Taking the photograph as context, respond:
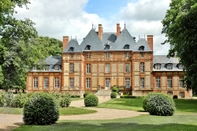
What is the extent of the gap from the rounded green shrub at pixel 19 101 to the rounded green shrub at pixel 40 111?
309 inches

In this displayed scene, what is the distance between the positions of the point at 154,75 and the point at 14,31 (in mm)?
26431

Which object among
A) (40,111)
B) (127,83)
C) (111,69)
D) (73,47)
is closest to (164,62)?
(127,83)

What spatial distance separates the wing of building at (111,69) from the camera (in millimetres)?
44125

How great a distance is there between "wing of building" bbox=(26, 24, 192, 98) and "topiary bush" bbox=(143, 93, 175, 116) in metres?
28.3

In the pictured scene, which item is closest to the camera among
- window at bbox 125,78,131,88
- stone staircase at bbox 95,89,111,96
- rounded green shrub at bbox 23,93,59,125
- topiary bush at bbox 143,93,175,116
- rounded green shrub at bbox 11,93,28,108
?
rounded green shrub at bbox 23,93,59,125

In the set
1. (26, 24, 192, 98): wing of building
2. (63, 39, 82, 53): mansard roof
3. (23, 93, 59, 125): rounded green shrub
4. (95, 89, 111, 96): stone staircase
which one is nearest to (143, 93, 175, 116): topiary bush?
(23, 93, 59, 125): rounded green shrub

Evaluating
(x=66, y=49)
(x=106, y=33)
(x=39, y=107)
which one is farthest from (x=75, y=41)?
(x=39, y=107)

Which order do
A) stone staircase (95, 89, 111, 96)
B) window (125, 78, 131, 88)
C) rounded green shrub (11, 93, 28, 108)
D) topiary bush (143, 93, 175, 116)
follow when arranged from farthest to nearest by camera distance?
window (125, 78, 131, 88)
stone staircase (95, 89, 111, 96)
rounded green shrub (11, 93, 28, 108)
topiary bush (143, 93, 175, 116)

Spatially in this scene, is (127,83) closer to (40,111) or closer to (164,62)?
(164,62)

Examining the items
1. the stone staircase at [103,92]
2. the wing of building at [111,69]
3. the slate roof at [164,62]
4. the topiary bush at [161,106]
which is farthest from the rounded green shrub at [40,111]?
the slate roof at [164,62]

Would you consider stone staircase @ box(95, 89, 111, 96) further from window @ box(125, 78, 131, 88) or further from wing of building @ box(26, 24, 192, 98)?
window @ box(125, 78, 131, 88)

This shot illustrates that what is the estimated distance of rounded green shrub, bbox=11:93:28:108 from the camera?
771 inches

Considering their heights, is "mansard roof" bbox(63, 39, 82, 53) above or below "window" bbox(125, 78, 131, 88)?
above

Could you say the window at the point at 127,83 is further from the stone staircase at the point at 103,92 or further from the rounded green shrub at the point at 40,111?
the rounded green shrub at the point at 40,111
